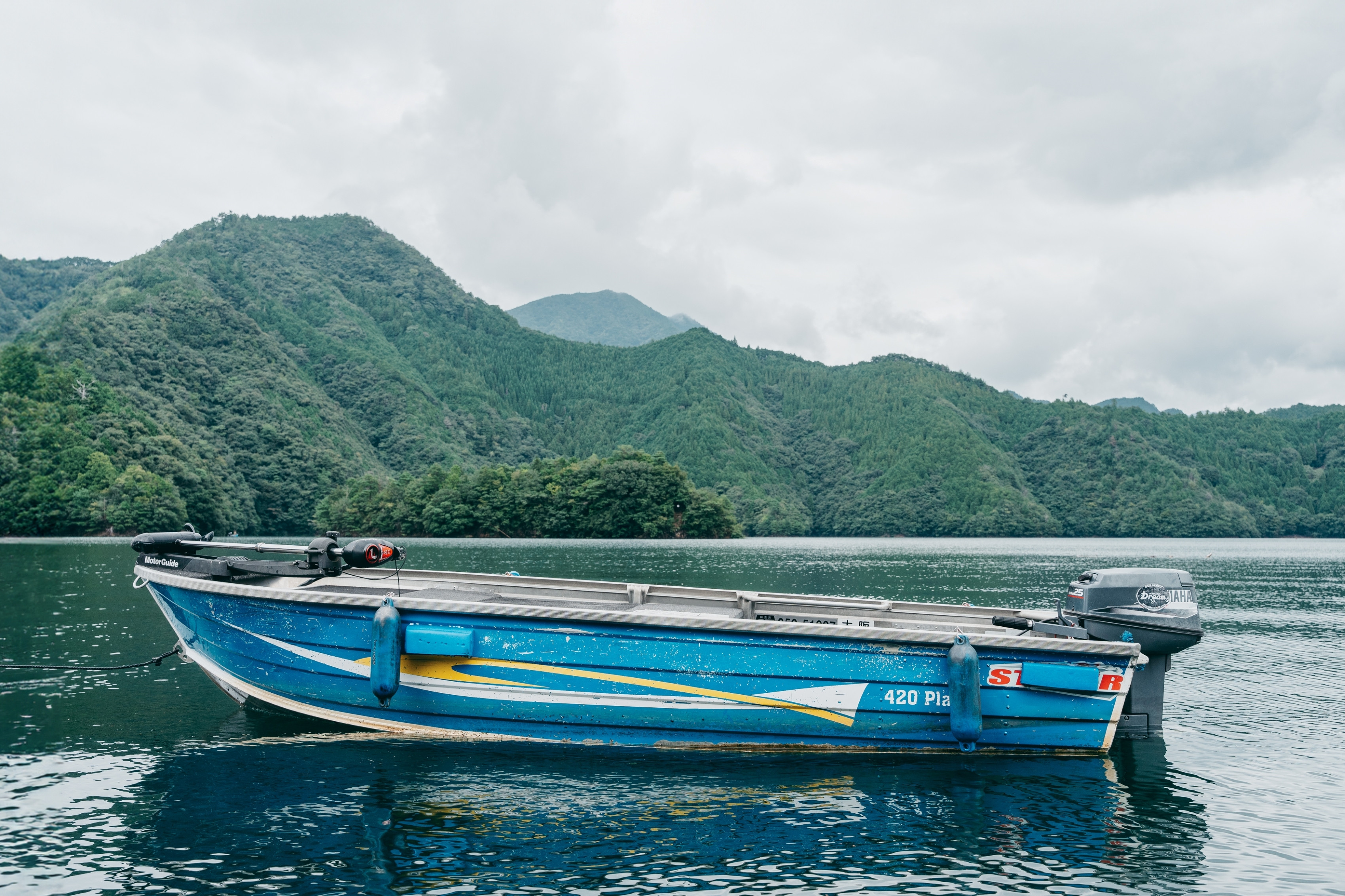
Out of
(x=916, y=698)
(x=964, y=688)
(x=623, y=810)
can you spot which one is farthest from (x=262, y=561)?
(x=964, y=688)

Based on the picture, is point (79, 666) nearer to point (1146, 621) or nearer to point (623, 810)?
point (623, 810)

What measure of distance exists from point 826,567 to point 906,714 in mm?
41937

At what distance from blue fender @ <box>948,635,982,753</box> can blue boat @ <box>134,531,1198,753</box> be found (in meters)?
0.02

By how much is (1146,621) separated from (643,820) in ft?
22.3

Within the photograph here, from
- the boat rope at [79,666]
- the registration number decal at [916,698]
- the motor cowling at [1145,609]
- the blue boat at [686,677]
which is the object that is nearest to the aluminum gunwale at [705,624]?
the blue boat at [686,677]

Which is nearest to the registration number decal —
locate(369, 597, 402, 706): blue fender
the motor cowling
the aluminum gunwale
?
the aluminum gunwale

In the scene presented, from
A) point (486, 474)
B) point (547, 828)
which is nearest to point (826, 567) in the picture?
point (547, 828)

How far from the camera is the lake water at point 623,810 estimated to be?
7.54m

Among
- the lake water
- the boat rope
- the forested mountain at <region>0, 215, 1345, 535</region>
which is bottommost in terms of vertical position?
the lake water

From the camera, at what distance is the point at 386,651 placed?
10766 mm

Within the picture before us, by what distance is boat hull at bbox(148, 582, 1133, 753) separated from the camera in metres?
10.5

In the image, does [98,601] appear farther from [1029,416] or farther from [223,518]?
[1029,416]

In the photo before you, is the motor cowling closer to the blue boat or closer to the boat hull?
the blue boat

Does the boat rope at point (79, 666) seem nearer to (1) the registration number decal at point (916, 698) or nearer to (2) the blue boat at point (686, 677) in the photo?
(2) the blue boat at point (686, 677)
